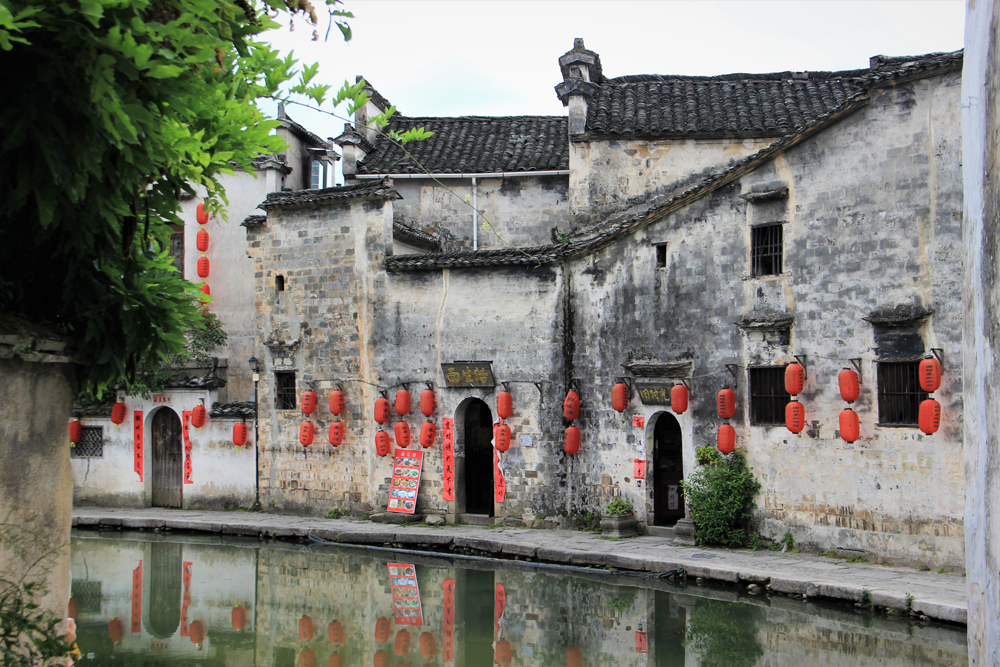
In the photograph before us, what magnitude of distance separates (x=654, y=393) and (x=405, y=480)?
5842 millimetres

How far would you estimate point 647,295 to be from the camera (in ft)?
54.1

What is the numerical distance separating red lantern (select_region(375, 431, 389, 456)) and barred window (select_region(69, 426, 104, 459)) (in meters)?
7.87

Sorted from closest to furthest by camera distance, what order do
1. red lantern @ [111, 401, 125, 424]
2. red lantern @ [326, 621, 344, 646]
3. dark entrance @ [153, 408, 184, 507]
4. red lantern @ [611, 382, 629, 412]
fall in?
red lantern @ [326, 621, 344, 646], red lantern @ [611, 382, 629, 412], red lantern @ [111, 401, 125, 424], dark entrance @ [153, 408, 184, 507]

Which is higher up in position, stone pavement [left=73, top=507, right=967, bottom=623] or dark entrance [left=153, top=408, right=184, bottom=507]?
dark entrance [left=153, top=408, right=184, bottom=507]

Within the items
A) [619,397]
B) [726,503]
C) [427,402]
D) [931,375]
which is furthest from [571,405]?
[931,375]

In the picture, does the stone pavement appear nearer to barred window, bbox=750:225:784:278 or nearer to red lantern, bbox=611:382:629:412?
red lantern, bbox=611:382:629:412

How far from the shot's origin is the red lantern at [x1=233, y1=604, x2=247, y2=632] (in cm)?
1149

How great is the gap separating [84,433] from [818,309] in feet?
57.9

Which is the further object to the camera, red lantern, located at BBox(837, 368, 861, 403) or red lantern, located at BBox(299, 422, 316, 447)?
red lantern, located at BBox(299, 422, 316, 447)

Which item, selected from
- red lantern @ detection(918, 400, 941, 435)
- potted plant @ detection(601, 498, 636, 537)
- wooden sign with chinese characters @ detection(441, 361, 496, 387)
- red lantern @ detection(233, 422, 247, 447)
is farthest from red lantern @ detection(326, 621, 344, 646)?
red lantern @ detection(233, 422, 247, 447)

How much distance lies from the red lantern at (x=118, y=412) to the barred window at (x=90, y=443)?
804 mm

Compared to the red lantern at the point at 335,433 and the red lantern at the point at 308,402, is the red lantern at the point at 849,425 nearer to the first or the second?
the red lantern at the point at 335,433

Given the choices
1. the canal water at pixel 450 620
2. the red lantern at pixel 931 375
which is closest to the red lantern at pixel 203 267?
the canal water at pixel 450 620

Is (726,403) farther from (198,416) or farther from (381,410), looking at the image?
(198,416)
